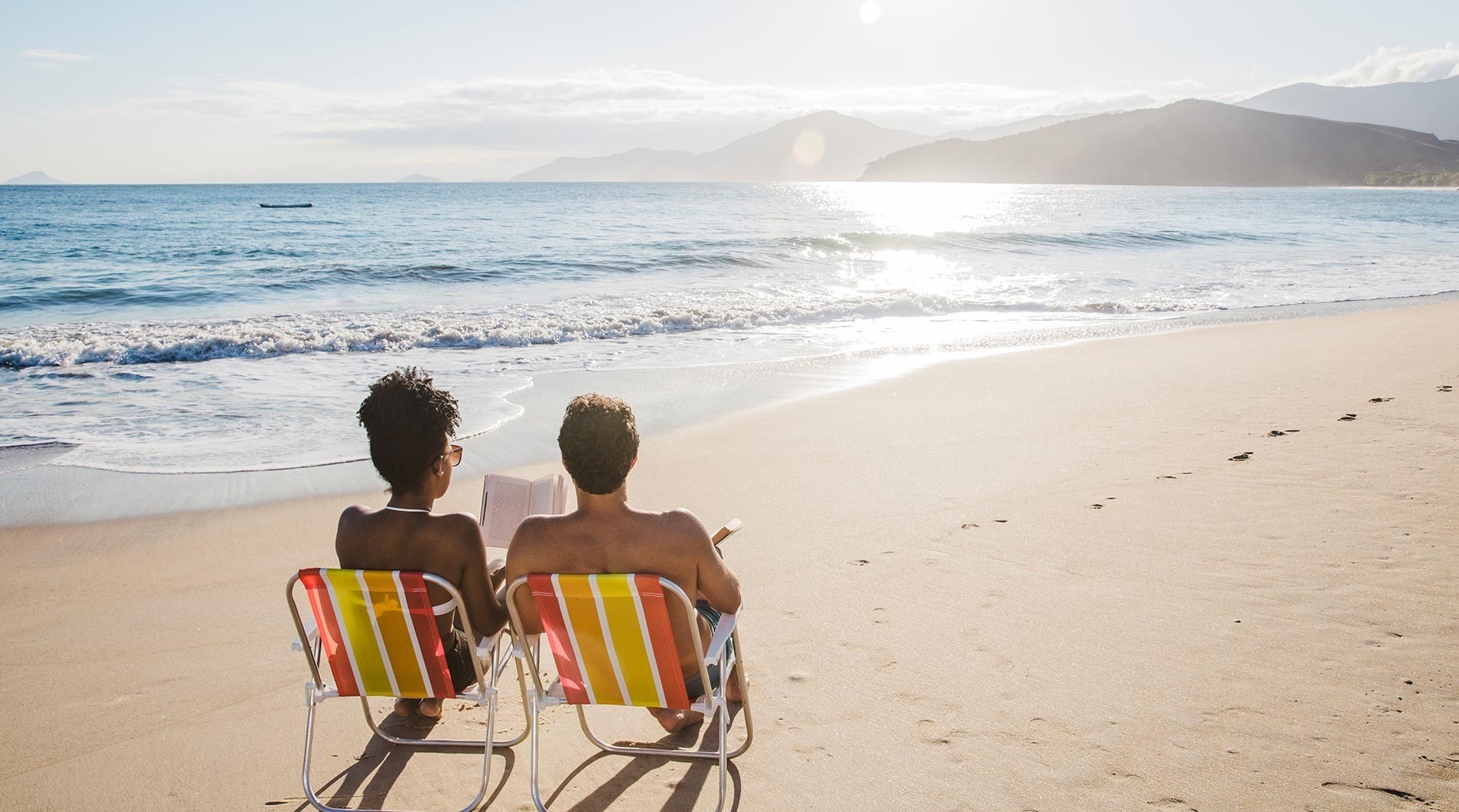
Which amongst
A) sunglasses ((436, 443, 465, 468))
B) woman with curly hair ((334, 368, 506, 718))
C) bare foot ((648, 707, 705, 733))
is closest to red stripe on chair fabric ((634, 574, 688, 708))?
bare foot ((648, 707, 705, 733))

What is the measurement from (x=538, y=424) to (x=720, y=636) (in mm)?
5347

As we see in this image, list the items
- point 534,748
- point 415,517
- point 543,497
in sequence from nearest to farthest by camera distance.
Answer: point 534,748, point 415,517, point 543,497

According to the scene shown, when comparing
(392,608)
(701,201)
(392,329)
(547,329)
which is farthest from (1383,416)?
(701,201)

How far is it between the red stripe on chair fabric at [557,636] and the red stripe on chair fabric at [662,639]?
42mm

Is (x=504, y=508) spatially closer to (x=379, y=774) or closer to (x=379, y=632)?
(x=379, y=632)

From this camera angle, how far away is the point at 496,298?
1781 cm

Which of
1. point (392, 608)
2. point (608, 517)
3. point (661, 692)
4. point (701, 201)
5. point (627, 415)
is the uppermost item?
point (701, 201)

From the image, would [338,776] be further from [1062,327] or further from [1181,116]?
[1181,116]

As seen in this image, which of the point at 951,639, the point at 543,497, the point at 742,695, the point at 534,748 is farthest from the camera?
the point at 951,639

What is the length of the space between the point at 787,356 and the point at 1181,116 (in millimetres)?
144830

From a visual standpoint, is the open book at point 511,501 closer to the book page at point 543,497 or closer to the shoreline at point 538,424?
the book page at point 543,497

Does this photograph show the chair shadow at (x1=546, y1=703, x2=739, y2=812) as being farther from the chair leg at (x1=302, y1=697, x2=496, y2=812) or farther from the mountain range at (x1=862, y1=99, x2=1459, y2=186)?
the mountain range at (x1=862, y1=99, x2=1459, y2=186)

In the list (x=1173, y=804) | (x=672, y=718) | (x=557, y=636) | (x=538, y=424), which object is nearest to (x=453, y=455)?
(x=557, y=636)

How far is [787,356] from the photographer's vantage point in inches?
432
